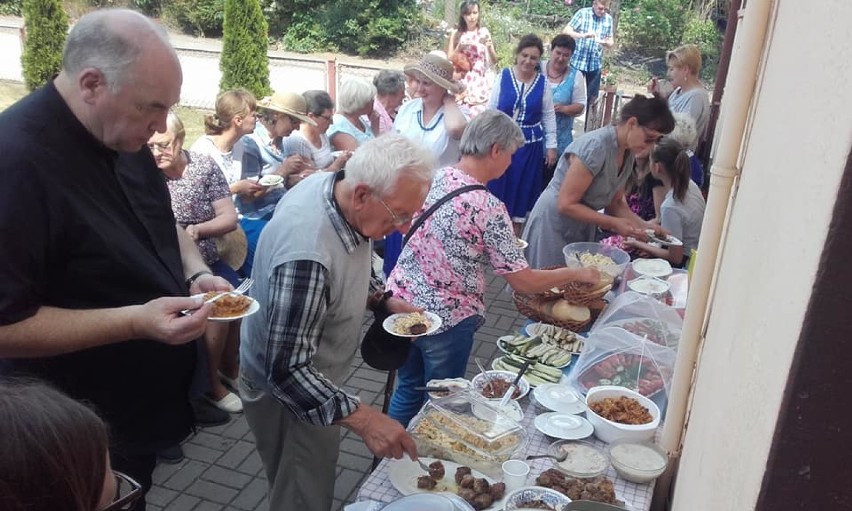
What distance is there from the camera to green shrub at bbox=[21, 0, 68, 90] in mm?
11336

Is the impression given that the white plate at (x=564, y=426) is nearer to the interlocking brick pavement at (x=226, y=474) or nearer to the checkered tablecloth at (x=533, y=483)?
the checkered tablecloth at (x=533, y=483)

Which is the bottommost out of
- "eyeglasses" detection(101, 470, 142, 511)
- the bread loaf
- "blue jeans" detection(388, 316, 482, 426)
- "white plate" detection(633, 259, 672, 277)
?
"blue jeans" detection(388, 316, 482, 426)

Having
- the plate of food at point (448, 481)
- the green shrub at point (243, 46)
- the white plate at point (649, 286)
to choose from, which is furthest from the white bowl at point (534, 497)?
the green shrub at point (243, 46)

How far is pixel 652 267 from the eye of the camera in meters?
4.22

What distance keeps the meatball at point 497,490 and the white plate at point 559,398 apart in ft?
2.02

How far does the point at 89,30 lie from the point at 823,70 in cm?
193

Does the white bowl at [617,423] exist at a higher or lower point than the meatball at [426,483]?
higher

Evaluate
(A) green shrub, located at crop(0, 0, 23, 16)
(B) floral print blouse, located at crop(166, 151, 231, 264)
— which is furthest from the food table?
(A) green shrub, located at crop(0, 0, 23, 16)

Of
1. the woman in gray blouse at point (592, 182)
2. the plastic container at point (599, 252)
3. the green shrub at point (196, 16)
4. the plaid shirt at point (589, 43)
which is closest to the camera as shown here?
the plastic container at point (599, 252)

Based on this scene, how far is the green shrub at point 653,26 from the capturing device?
20.4 m

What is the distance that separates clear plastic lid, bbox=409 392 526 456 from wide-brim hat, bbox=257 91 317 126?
3599 millimetres

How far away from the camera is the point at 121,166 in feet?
7.04

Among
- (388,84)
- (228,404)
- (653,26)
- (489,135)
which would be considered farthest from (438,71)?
(653,26)

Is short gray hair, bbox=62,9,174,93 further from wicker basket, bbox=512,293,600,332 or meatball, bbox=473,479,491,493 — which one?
wicker basket, bbox=512,293,600,332
